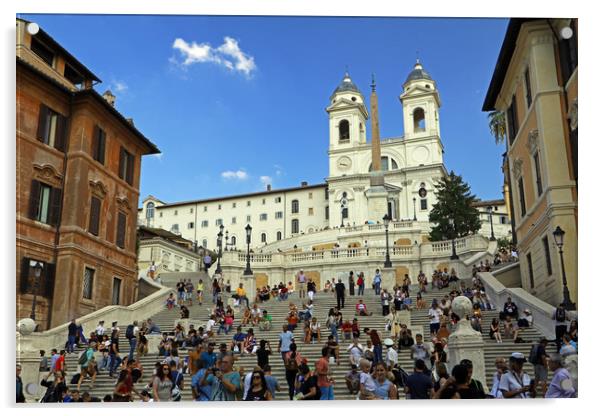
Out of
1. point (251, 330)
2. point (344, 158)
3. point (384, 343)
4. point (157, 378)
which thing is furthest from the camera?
point (344, 158)

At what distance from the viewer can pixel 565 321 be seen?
1268 cm

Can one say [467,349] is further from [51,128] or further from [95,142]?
[95,142]

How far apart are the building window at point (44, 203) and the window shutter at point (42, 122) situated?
1.33m

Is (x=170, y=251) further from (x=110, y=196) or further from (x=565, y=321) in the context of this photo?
(x=565, y=321)

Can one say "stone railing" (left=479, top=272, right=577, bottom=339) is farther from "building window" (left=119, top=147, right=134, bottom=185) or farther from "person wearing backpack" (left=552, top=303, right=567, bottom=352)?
"building window" (left=119, top=147, right=134, bottom=185)

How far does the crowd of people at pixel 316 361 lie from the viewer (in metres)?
9.91

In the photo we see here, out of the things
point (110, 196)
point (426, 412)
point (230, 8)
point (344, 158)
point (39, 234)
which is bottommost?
point (426, 412)

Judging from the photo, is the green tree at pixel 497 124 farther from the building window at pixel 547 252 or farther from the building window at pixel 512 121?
the building window at pixel 547 252

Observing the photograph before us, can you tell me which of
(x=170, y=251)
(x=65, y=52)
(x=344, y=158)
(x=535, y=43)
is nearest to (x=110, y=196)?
(x=65, y=52)

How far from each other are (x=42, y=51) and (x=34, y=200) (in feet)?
15.4

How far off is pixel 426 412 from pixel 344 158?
63931 millimetres

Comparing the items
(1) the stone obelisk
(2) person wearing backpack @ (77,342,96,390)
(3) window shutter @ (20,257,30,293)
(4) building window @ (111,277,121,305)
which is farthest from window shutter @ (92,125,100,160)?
(1) the stone obelisk

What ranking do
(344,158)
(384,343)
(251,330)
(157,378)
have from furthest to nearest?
1. (344,158)
2. (251,330)
3. (384,343)
4. (157,378)

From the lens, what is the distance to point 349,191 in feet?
232
